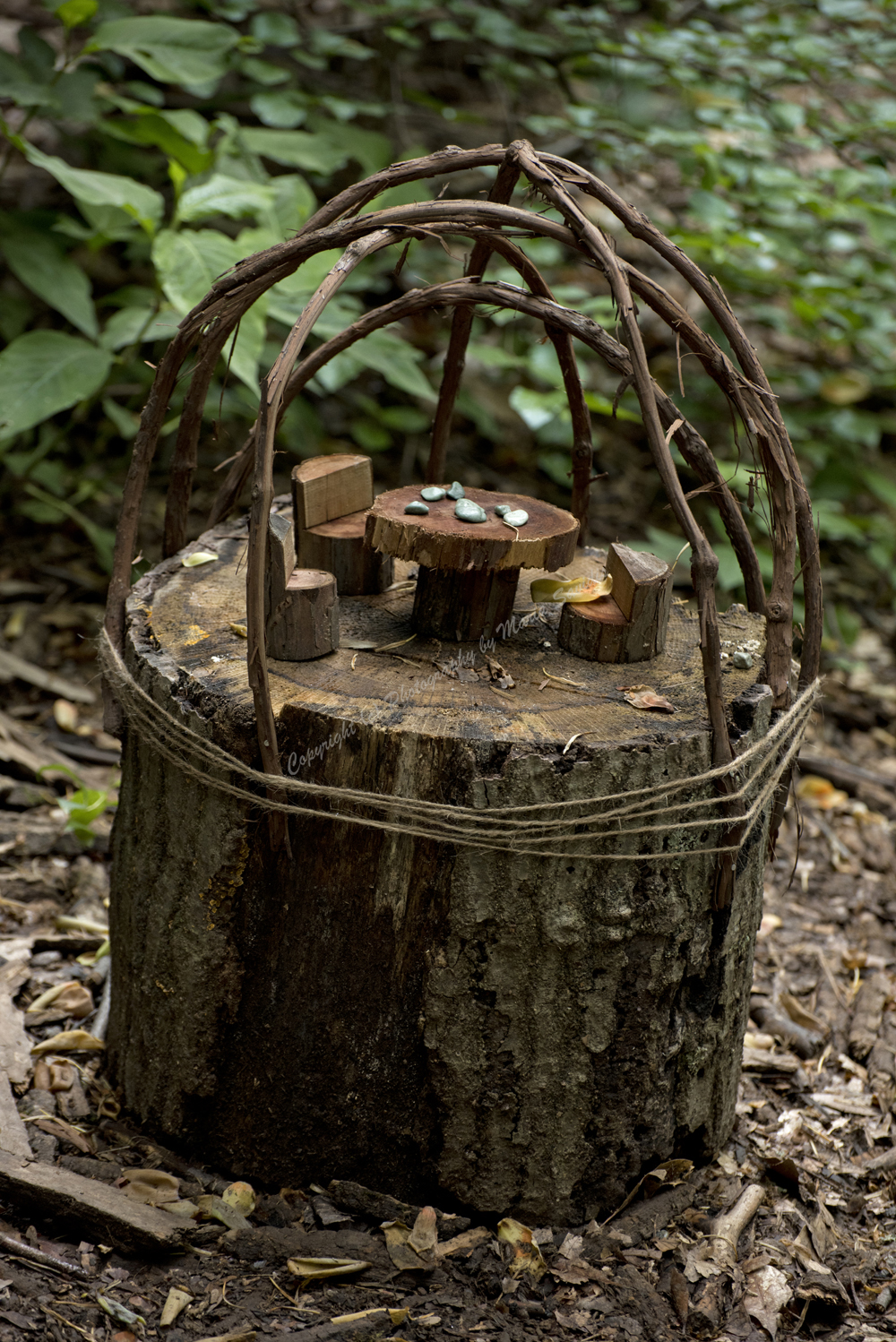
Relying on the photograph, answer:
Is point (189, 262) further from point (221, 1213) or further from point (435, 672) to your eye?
point (221, 1213)

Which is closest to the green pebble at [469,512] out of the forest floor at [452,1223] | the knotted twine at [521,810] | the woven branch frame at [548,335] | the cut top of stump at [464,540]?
the cut top of stump at [464,540]

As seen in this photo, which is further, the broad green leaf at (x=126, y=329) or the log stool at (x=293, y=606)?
the broad green leaf at (x=126, y=329)

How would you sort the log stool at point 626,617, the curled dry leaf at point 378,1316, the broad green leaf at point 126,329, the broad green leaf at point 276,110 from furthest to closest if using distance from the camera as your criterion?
the broad green leaf at point 276,110 → the broad green leaf at point 126,329 → the log stool at point 626,617 → the curled dry leaf at point 378,1316

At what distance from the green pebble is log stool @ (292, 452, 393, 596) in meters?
0.20

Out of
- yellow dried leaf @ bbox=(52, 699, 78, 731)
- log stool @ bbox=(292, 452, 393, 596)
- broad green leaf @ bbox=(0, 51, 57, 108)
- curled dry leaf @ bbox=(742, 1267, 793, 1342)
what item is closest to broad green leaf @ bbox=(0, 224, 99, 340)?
broad green leaf @ bbox=(0, 51, 57, 108)

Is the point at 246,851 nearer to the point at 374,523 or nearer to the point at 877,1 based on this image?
the point at 374,523

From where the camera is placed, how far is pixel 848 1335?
5.36ft

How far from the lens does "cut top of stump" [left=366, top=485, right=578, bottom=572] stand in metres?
1.64

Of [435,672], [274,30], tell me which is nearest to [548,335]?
[435,672]

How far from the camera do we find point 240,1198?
170cm

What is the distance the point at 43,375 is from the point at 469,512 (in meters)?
1.70

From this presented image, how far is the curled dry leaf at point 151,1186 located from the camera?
1.68 meters

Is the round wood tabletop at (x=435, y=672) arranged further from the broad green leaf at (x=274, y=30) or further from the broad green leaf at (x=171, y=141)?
the broad green leaf at (x=274, y=30)

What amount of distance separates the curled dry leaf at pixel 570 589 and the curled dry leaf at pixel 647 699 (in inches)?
8.2
